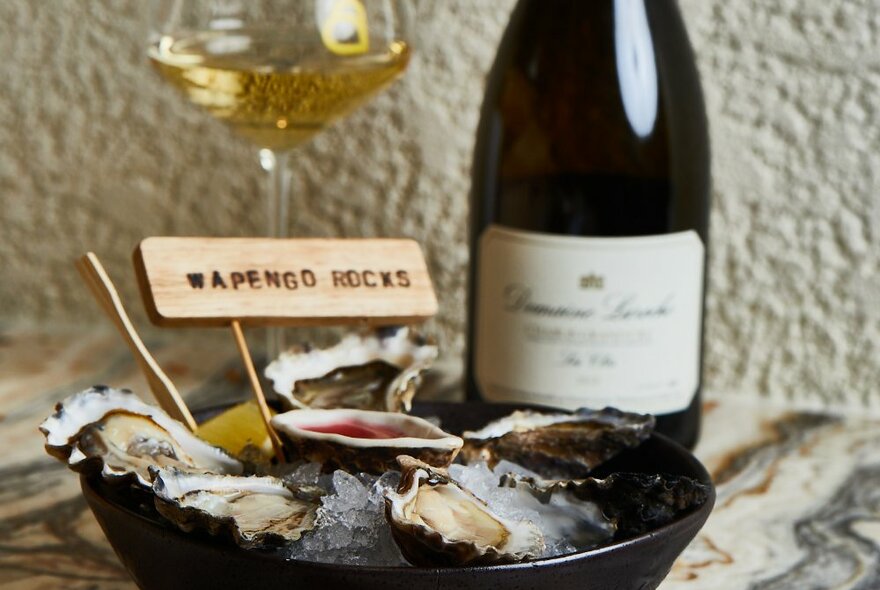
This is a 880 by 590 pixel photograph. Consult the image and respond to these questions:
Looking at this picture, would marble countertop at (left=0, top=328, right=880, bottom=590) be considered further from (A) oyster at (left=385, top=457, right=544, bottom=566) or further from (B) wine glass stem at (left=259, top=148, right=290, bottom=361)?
(A) oyster at (left=385, top=457, right=544, bottom=566)

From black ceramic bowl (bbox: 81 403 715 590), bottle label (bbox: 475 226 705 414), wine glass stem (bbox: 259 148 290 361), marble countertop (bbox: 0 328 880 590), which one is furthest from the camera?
wine glass stem (bbox: 259 148 290 361)

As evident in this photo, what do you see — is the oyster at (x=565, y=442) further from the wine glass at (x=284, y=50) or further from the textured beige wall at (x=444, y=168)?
the textured beige wall at (x=444, y=168)

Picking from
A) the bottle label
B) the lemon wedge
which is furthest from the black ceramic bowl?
the bottle label

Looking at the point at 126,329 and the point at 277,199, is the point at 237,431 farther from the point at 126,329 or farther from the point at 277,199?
the point at 277,199

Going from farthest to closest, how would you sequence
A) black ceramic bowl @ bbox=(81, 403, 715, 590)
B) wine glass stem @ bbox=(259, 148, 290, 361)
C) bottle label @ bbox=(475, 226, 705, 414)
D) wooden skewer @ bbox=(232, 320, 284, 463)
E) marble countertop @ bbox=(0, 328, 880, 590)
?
wine glass stem @ bbox=(259, 148, 290, 361), bottle label @ bbox=(475, 226, 705, 414), marble countertop @ bbox=(0, 328, 880, 590), wooden skewer @ bbox=(232, 320, 284, 463), black ceramic bowl @ bbox=(81, 403, 715, 590)

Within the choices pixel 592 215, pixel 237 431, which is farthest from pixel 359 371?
pixel 592 215

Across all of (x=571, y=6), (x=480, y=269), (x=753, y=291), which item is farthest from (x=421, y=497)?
(x=753, y=291)

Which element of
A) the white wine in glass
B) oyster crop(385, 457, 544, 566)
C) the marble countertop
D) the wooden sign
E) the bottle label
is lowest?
the marble countertop
